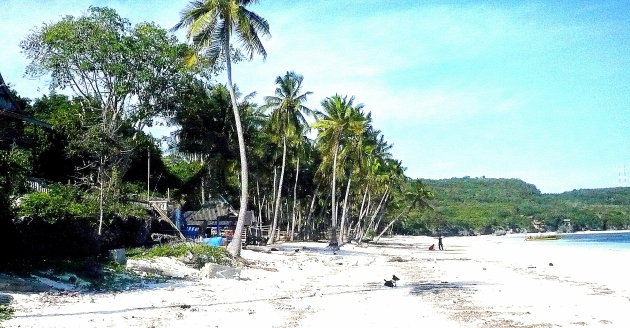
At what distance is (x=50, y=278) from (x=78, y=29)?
20.4m

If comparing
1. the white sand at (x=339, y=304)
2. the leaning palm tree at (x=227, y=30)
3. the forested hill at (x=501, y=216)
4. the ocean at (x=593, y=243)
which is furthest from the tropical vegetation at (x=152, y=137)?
the forested hill at (x=501, y=216)

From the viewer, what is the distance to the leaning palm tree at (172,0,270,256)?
78.8ft

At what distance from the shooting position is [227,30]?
24.5 meters

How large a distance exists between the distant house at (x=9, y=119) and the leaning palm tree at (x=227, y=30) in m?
7.25

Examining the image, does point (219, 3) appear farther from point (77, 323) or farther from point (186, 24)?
point (77, 323)

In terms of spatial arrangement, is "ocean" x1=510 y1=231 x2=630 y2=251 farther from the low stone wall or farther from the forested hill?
the low stone wall

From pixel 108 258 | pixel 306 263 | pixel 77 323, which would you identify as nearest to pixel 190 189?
pixel 306 263

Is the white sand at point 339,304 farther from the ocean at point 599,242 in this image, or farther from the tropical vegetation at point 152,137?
the ocean at point 599,242

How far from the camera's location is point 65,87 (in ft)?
102

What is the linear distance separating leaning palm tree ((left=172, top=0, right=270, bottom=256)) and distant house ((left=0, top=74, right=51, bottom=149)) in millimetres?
7254

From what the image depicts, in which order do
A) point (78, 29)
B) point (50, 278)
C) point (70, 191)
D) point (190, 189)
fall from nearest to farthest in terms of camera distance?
point (50, 278)
point (70, 191)
point (78, 29)
point (190, 189)

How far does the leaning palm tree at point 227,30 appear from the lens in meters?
24.0

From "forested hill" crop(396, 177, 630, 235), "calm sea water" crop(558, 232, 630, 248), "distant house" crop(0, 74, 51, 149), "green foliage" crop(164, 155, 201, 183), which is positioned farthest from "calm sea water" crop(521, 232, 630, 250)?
"distant house" crop(0, 74, 51, 149)

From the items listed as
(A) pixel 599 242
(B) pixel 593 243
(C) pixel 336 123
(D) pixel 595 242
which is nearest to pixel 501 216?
(D) pixel 595 242
